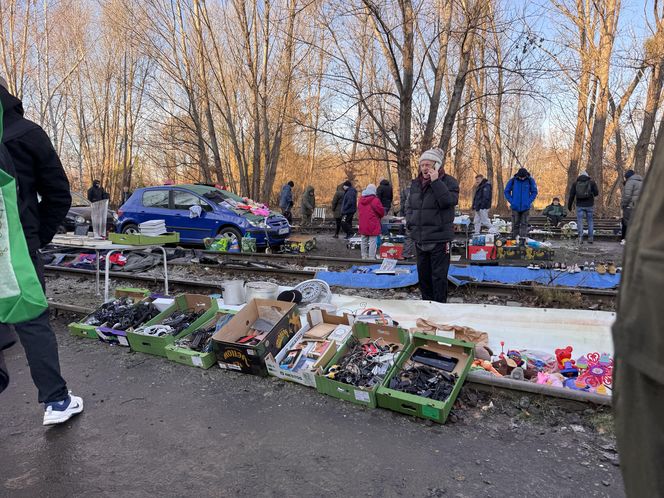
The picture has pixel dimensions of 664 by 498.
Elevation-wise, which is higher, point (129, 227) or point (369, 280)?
point (129, 227)

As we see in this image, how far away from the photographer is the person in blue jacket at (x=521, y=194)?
432 inches

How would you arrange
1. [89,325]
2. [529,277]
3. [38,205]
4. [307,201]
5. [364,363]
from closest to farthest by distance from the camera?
[38,205]
[364,363]
[89,325]
[529,277]
[307,201]

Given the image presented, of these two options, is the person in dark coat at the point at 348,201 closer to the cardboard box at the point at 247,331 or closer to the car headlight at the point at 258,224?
the car headlight at the point at 258,224

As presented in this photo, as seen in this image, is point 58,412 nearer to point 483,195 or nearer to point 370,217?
point 370,217

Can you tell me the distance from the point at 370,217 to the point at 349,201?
14.1ft

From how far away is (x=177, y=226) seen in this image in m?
11.5

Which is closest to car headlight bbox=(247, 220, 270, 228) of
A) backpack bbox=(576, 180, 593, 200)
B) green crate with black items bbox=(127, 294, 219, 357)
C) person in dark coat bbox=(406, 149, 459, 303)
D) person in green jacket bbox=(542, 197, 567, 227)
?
green crate with black items bbox=(127, 294, 219, 357)

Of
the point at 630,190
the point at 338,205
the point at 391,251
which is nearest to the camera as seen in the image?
the point at 391,251

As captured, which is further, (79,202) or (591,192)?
(79,202)

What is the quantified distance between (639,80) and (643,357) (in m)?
25.0

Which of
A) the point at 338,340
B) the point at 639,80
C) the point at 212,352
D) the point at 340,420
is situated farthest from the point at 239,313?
the point at 639,80

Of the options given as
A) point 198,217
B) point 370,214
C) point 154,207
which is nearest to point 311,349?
point 370,214

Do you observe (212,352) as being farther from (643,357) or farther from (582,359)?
(643,357)

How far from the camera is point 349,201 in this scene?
43.9 feet
